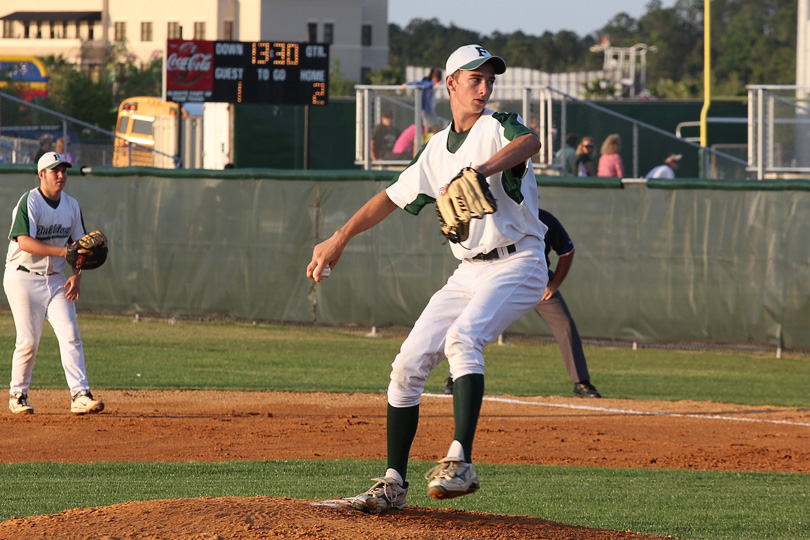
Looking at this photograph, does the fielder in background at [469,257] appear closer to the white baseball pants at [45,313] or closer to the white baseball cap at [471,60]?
the white baseball cap at [471,60]

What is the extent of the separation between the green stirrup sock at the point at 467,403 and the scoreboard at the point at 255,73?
52.1 ft

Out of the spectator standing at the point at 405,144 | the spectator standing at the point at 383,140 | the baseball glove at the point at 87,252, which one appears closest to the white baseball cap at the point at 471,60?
the baseball glove at the point at 87,252

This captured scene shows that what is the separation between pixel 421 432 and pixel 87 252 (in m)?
2.91

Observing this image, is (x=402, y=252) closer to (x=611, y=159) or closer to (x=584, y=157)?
(x=611, y=159)

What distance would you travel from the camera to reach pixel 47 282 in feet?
28.5

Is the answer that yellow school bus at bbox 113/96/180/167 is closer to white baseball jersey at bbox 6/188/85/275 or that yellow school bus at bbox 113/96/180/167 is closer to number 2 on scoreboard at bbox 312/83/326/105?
number 2 on scoreboard at bbox 312/83/326/105

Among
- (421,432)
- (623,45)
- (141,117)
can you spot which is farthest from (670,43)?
(421,432)

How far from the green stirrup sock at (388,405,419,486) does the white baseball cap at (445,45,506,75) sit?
5.07 feet

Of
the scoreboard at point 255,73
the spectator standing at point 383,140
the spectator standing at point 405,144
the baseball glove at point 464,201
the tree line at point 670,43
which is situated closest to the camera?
the baseball glove at point 464,201

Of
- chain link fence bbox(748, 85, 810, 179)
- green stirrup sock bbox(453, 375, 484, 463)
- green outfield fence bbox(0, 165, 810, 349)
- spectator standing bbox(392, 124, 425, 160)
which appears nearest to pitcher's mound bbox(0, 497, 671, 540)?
green stirrup sock bbox(453, 375, 484, 463)

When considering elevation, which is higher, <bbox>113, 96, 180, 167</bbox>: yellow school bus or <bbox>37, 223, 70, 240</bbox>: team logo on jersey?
<bbox>113, 96, 180, 167</bbox>: yellow school bus

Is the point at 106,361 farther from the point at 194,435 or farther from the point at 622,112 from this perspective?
the point at 622,112

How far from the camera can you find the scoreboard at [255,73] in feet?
65.8

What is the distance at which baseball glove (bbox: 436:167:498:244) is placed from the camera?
14.7ft
